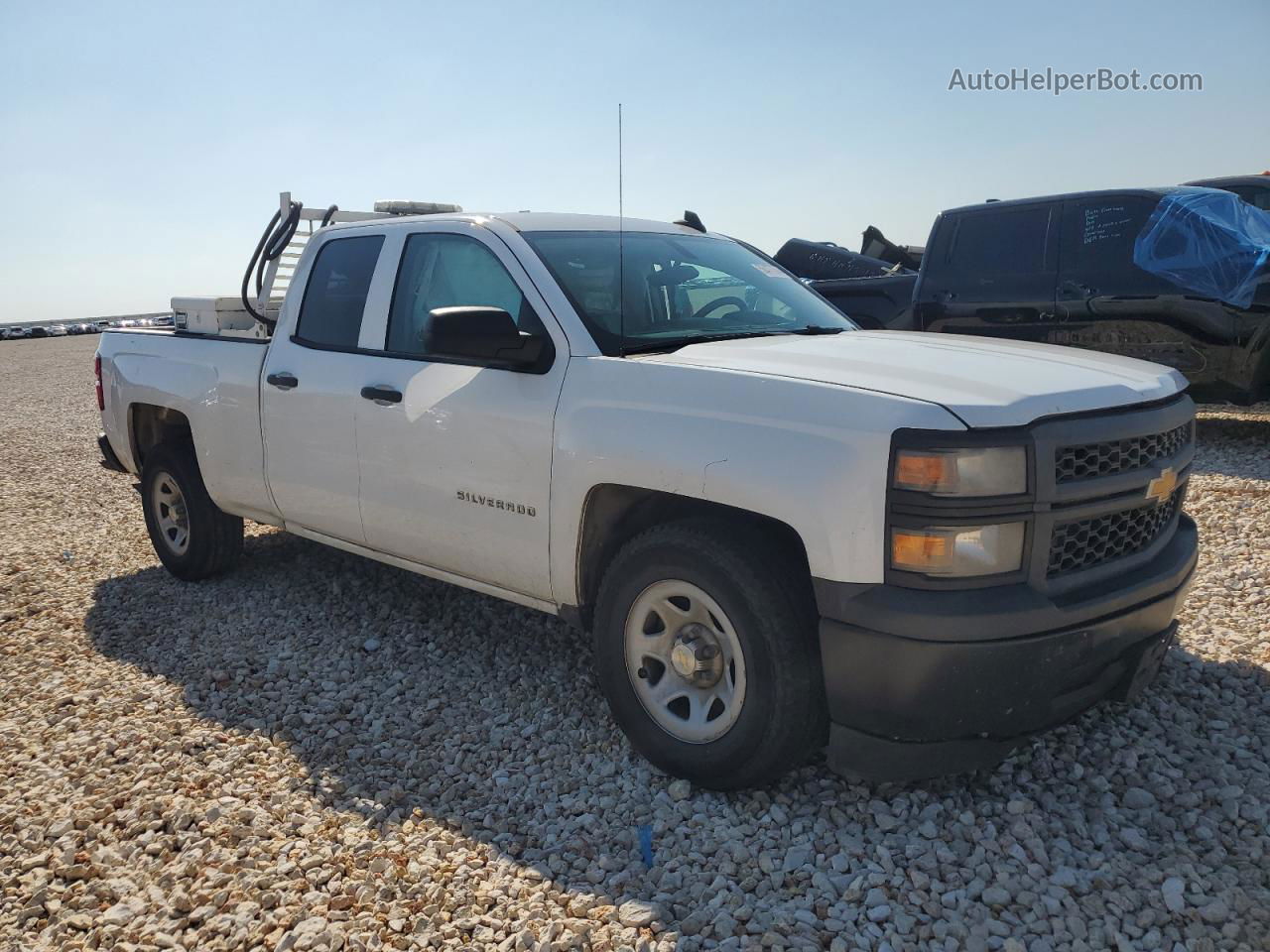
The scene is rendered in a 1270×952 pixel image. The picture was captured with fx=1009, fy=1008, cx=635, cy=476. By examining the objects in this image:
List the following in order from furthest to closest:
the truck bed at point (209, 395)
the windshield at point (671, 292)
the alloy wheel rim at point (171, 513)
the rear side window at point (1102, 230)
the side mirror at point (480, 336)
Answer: the rear side window at point (1102, 230)
the alloy wheel rim at point (171, 513)
the truck bed at point (209, 395)
the windshield at point (671, 292)
the side mirror at point (480, 336)

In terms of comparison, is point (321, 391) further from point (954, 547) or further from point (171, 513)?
point (954, 547)

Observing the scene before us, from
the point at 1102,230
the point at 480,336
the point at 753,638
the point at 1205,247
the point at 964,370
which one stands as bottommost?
the point at 753,638

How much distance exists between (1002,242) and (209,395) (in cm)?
631

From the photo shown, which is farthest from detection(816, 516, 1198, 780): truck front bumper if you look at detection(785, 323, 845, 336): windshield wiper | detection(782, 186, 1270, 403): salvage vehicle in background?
detection(782, 186, 1270, 403): salvage vehicle in background

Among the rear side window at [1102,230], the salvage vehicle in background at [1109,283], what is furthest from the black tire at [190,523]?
the rear side window at [1102,230]

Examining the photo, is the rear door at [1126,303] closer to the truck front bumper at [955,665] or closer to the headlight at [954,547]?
the truck front bumper at [955,665]

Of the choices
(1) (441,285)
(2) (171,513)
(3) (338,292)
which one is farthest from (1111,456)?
(2) (171,513)

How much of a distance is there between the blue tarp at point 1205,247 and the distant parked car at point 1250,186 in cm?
236

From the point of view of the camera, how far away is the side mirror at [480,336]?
3352mm

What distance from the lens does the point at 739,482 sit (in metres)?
2.92

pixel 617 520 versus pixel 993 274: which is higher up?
pixel 993 274

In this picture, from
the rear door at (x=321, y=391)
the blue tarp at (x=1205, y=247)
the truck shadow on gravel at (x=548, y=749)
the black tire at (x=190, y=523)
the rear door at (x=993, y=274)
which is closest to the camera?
the truck shadow on gravel at (x=548, y=749)

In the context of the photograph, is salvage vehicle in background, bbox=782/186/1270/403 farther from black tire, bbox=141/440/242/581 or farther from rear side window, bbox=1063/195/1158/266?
black tire, bbox=141/440/242/581

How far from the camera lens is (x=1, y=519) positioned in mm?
7668
